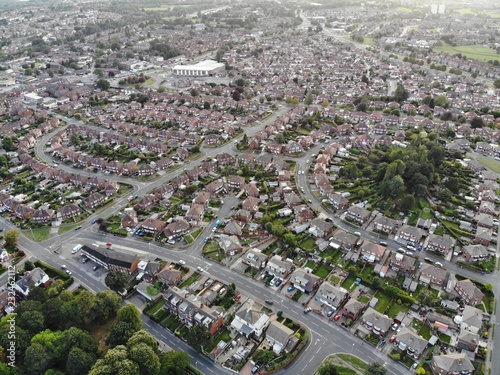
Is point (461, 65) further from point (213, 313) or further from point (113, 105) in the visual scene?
point (213, 313)

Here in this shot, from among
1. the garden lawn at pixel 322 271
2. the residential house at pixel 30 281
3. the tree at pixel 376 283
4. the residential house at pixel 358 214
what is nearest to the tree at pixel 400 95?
the residential house at pixel 358 214

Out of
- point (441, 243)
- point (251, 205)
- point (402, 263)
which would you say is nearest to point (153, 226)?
point (251, 205)

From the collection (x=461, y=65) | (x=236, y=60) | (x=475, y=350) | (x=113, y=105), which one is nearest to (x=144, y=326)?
(x=475, y=350)

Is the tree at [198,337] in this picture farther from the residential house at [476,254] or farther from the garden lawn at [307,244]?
the residential house at [476,254]

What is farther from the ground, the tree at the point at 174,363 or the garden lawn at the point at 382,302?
the tree at the point at 174,363

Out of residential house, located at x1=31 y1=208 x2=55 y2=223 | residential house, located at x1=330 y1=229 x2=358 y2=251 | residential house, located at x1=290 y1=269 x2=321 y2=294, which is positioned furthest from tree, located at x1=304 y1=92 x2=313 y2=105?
residential house, located at x1=31 y1=208 x2=55 y2=223
